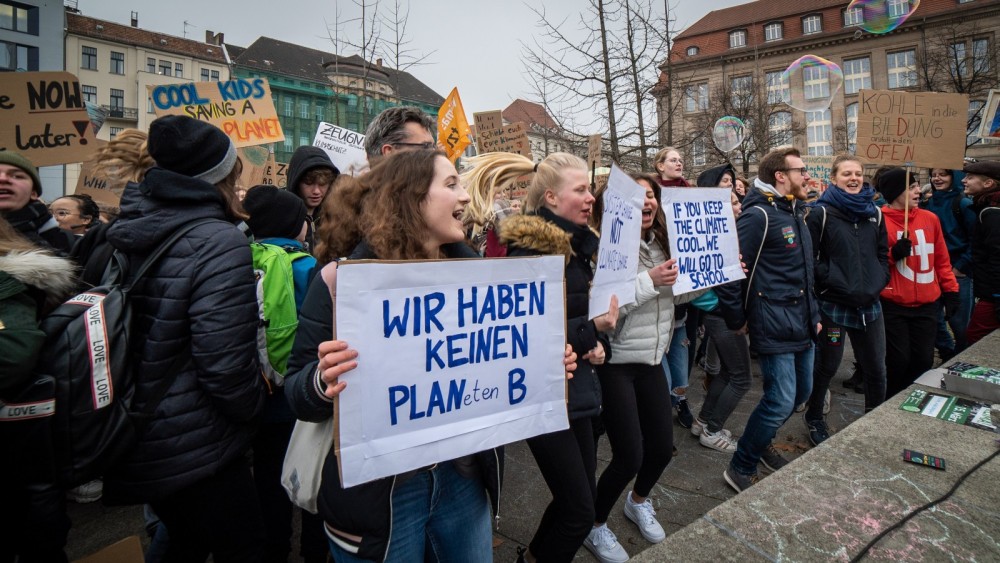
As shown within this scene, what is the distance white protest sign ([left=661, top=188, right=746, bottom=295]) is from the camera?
288cm

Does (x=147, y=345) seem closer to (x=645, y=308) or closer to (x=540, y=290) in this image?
(x=540, y=290)

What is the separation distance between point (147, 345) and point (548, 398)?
4.46 ft

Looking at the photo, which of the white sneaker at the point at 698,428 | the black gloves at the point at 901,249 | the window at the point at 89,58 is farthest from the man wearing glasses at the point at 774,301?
the window at the point at 89,58

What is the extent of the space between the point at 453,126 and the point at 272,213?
4562 millimetres

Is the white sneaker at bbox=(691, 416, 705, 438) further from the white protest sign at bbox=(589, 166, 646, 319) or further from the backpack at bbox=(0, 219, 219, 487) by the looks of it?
the backpack at bbox=(0, 219, 219, 487)

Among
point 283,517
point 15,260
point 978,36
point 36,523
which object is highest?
point 978,36

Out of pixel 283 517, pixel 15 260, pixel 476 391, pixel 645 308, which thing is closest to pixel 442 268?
pixel 476 391

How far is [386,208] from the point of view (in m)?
1.56

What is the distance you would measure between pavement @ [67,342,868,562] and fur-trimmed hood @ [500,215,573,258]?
1.43 meters

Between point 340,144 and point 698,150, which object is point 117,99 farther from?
point 340,144

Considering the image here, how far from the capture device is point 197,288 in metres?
1.68

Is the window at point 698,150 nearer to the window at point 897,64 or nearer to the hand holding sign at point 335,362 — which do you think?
the hand holding sign at point 335,362

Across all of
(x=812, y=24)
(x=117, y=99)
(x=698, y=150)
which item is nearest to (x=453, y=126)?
(x=698, y=150)

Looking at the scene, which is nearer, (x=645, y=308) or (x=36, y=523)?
(x=36, y=523)
